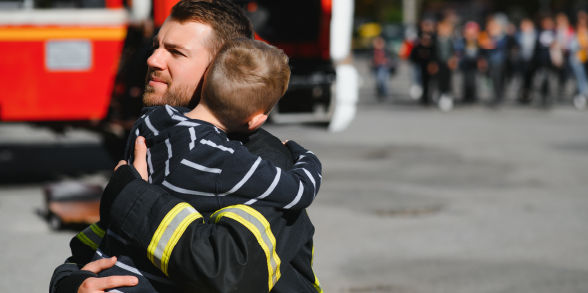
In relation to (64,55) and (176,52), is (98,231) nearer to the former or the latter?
(176,52)

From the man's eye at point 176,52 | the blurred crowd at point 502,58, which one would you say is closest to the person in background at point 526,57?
the blurred crowd at point 502,58

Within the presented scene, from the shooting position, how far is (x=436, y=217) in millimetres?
7289

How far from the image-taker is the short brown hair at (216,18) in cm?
203

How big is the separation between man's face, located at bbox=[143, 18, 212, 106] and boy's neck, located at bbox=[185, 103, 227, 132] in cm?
10

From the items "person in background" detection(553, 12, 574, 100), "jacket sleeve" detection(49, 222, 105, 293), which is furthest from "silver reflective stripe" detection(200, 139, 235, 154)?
"person in background" detection(553, 12, 574, 100)

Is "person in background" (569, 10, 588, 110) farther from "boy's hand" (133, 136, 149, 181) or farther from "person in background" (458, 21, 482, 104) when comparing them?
"boy's hand" (133, 136, 149, 181)

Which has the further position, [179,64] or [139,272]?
[179,64]

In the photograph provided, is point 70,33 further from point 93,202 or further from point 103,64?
point 93,202

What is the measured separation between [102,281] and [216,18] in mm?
657

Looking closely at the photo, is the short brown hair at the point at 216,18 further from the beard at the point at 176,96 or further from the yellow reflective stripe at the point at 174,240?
the yellow reflective stripe at the point at 174,240

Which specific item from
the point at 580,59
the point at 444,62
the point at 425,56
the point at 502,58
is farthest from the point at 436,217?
the point at 580,59

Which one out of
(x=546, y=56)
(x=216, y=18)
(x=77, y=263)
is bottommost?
(x=546, y=56)

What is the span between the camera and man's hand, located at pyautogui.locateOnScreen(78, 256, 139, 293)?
73.2 inches

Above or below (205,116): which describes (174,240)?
below
